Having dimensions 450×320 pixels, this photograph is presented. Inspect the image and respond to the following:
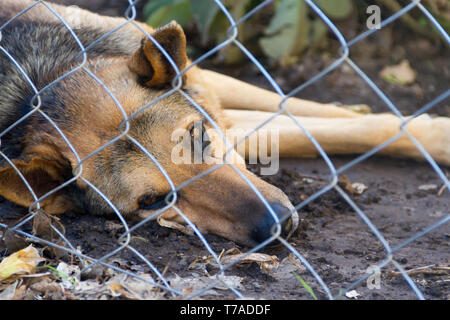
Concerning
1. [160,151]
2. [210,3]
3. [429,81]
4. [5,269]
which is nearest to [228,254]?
[160,151]

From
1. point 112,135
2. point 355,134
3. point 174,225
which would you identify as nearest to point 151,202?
point 174,225

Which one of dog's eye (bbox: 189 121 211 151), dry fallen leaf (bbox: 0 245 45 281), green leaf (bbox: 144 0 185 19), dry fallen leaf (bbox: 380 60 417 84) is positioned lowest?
dry fallen leaf (bbox: 0 245 45 281)

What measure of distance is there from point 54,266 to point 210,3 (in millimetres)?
3253

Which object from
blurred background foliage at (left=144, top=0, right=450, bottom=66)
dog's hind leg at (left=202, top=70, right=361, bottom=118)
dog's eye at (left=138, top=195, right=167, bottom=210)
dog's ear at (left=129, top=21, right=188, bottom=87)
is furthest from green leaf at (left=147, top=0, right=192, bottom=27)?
dog's eye at (left=138, top=195, right=167, bottom=210)

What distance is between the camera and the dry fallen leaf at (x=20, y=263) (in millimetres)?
2504

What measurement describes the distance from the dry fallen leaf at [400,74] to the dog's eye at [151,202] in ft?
10.9

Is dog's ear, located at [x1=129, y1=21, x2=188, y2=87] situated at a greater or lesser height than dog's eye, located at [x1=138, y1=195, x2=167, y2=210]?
greater

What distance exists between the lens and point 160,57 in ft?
9.79

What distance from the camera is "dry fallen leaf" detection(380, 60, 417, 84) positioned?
548 centimetres

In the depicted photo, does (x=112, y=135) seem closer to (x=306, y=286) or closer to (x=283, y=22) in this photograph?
(x=306, y=286)

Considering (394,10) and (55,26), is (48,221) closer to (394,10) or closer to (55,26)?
(55,26)

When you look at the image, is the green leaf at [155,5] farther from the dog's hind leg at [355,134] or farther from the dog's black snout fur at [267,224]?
the dog's black snout fur at [267,224]

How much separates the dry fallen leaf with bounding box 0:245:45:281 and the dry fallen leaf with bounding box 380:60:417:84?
13.5ft

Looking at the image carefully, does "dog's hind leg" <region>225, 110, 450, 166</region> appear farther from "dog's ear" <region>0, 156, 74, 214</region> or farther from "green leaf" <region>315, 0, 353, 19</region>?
"green leaf" <region>315, 0, 353, 19</region>
